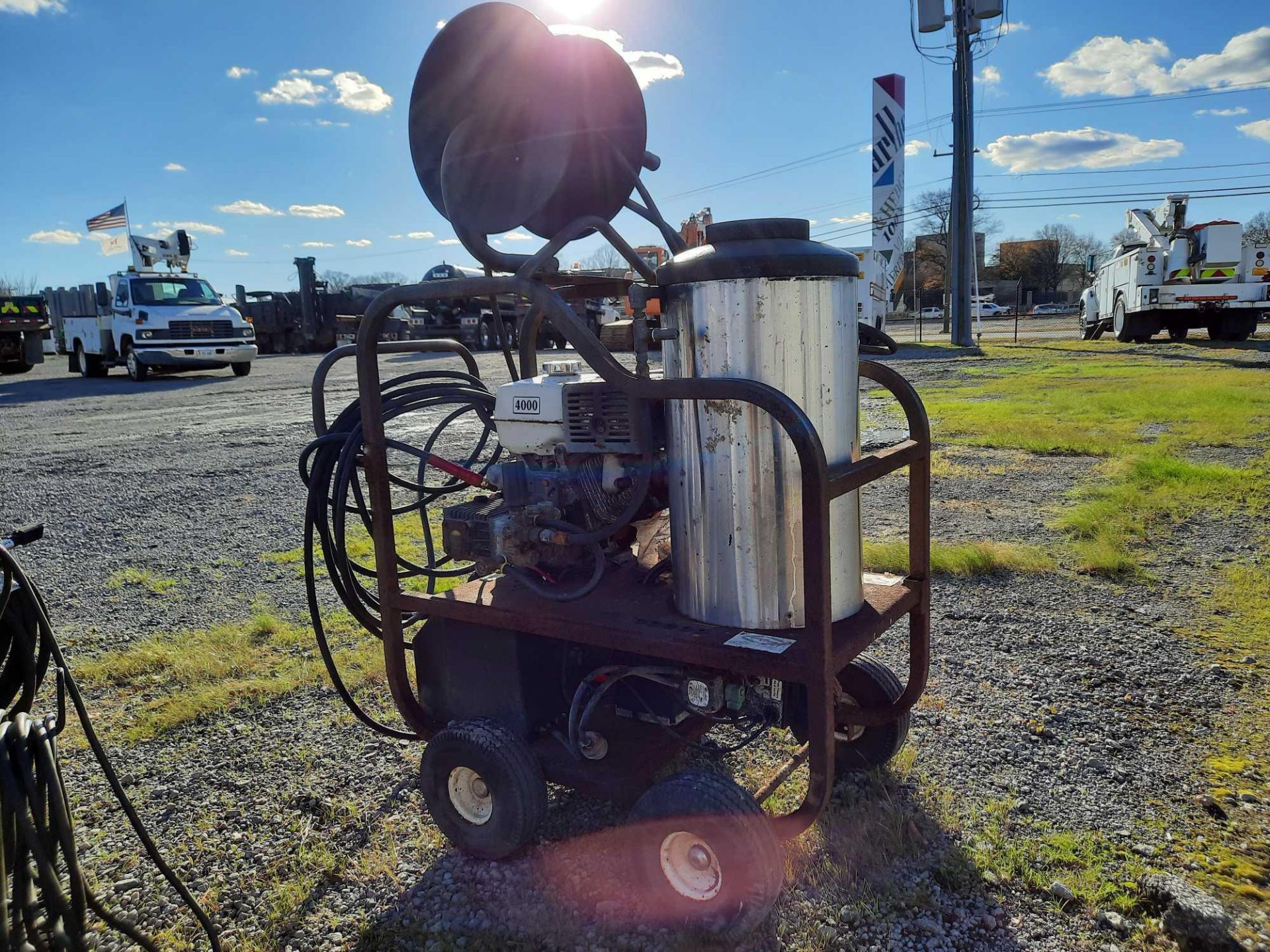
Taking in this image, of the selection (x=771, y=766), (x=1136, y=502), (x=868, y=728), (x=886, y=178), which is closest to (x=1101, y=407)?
(x=1136, y=502)

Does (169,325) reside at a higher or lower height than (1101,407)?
higher

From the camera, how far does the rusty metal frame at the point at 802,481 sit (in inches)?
68.6

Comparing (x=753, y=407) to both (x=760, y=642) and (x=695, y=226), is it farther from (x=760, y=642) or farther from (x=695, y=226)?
(x=695, y=226)

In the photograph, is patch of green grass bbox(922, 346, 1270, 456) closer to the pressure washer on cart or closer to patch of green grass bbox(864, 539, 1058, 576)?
patch of green grass bbox(864, 539, 1058, 576)

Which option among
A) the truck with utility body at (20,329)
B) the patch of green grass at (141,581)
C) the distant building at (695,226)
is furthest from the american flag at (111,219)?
the patch of green grass at (141,581)

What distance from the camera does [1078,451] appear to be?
6.97 m

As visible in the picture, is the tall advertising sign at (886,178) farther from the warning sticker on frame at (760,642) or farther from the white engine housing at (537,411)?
the warning sticker on frame at (760,642)

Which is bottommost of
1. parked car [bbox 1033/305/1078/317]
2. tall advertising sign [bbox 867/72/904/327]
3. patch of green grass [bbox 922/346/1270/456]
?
patch of green grass [bbox 922/346/1270/456]

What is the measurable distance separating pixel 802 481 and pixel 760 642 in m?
0.38

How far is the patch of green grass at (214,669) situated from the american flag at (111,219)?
21.7m

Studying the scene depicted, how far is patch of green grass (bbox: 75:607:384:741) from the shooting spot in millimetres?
3072

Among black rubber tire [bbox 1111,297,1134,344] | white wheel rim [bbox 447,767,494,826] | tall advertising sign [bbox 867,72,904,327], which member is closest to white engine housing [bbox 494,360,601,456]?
white wheel rim [bbox 447,767,494,826]

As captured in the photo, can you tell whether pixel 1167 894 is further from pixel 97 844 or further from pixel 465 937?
pixel 97 844

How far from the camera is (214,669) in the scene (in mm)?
3365
